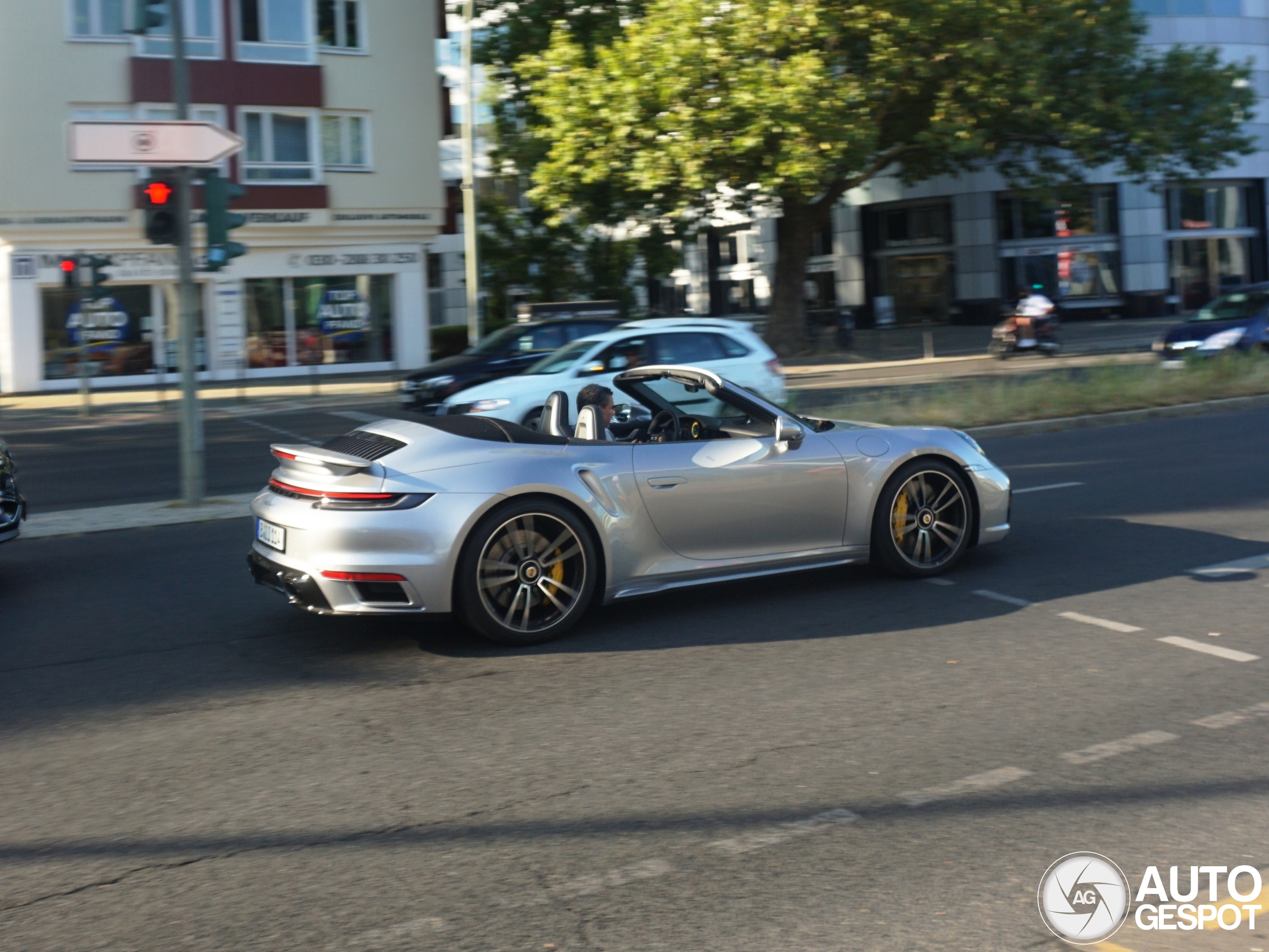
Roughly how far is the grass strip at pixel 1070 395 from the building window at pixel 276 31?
20624 mm

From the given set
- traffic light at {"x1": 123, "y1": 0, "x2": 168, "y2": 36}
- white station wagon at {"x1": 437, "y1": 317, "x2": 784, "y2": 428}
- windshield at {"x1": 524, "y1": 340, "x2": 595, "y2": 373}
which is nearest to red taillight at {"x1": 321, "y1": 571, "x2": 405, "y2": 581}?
traffic light at {"x1": 123, "y1": 0, "x2": 168, "y2": 36}

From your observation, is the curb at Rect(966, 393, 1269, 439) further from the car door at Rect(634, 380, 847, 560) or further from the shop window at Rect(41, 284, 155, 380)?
the shop window at Rect(41, 284, 155, 380)

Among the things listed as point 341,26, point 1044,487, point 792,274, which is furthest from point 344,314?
point 1044,487

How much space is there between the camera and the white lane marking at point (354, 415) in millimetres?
22594

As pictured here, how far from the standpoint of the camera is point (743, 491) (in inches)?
270

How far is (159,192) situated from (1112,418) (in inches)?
433

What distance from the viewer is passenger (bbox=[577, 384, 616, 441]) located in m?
7.12

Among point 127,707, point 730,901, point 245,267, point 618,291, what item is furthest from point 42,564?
point 618,291

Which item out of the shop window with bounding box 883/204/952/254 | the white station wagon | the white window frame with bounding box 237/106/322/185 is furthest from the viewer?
the shop window with bounding box 883/204/952/254

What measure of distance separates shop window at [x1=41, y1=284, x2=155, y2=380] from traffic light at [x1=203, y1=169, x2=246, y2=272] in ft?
69.0

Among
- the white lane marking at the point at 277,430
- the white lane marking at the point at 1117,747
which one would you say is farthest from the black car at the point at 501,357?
the white lane marking at the point at 1117,747

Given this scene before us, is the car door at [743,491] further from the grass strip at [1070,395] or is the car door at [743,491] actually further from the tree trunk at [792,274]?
the tree trunk at [792,274]

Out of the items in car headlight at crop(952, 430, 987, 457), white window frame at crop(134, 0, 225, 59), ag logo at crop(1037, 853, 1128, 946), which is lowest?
ag logo at crop(1037, 853, 1128, 946)

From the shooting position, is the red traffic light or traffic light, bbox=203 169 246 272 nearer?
the red traffic light
